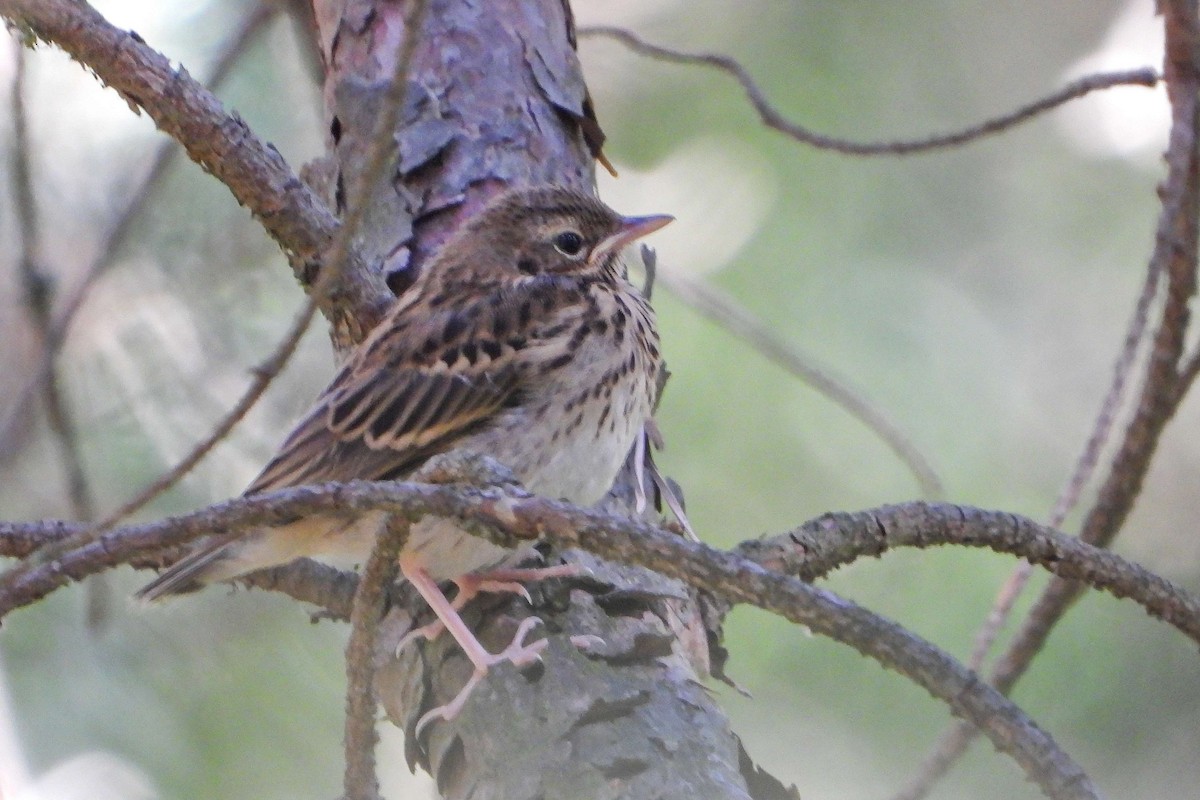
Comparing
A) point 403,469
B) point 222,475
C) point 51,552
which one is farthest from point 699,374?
point 51,552

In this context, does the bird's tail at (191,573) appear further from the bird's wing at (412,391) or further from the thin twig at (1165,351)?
the thin twig at (1165,351)

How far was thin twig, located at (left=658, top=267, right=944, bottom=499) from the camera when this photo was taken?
12.3 ft

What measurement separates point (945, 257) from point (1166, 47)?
3.33 metres

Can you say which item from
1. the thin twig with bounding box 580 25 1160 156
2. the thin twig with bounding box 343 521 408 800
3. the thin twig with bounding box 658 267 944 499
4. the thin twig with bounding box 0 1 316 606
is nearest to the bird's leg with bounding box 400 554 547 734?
the thin twig with bounding box 343 521 408 800

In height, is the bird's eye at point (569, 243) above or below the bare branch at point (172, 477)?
above

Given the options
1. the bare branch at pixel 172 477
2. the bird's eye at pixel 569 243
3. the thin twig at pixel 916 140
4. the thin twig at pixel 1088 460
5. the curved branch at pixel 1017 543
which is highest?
the thin twig at pixel 916 140

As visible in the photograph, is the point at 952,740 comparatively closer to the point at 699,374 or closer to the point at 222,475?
the point at 222,475

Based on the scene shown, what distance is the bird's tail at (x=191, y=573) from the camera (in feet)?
10.6

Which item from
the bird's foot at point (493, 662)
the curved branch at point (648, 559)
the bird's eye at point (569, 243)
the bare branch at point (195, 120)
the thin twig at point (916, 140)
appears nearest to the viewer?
the curved branch at point (648, 559)

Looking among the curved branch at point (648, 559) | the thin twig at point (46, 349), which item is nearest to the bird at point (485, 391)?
the thin twig at point (46, 349)

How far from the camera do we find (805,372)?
4.04m

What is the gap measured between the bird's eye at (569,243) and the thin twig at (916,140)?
0.59m

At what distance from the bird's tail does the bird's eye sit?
1.22 meters

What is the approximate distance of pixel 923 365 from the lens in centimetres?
623
